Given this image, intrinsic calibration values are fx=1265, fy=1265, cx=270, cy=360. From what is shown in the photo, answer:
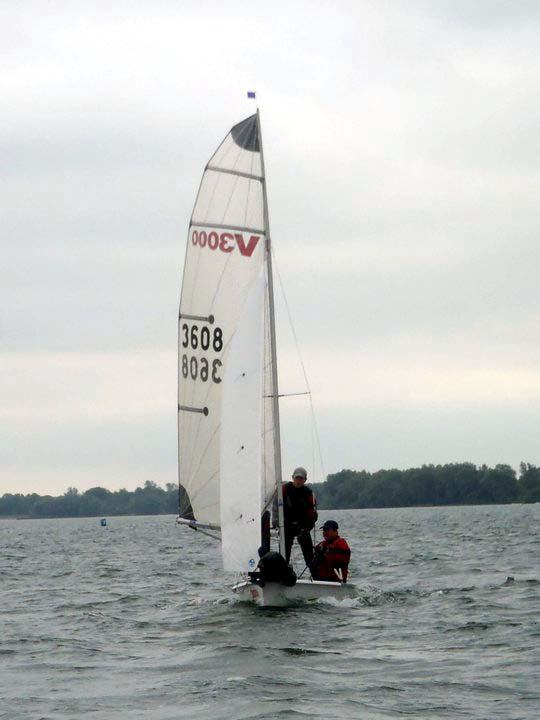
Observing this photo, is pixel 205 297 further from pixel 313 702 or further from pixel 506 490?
pixel 506 490

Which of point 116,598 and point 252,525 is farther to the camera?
point 116,598

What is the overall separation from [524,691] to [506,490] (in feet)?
449

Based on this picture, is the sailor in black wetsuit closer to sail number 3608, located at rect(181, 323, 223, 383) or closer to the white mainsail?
the white mainsail

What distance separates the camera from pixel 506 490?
5738 inches

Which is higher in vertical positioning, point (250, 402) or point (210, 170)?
point (210, 170)

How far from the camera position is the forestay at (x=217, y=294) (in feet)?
60.2

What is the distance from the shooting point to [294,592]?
17375 millimetres

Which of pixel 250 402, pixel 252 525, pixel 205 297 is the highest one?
pixel 205 297

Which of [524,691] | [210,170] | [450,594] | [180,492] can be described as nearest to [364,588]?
[450,594]

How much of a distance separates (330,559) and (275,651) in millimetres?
4236

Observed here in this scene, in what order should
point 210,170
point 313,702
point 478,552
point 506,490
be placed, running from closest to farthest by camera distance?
point 313,702, point 210,170, point 478,552, point 506,490

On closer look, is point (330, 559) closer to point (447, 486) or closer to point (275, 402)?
point (275, 402)

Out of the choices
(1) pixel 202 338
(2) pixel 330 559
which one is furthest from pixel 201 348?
(2) pixel 330 559

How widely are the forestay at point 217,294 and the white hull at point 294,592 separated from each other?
4.48 feet
